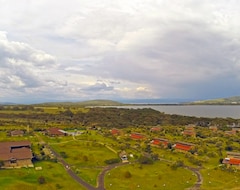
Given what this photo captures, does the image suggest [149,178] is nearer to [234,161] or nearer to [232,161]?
[232,161]

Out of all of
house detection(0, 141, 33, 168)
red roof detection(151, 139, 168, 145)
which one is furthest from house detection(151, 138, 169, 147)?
house detection(0, 141, 33, 168)

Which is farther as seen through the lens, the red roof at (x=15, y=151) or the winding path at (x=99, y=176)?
the red roof at (x=15, y=151)

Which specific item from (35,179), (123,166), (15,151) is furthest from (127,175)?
(15,151)

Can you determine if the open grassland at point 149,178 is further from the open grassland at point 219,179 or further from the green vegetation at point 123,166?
the open grassland at point 219,179

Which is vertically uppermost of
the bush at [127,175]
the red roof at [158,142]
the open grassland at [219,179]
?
the red roof at [158,142]

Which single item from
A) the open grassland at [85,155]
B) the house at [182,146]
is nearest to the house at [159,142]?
the house at [182,146]

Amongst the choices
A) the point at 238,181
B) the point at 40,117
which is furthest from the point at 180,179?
the point at 40,117
